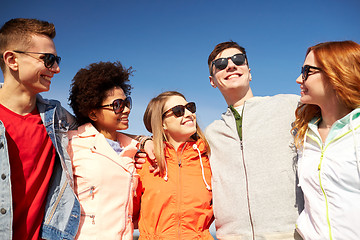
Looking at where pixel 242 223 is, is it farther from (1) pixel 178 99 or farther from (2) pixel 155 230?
(1) pixel 178 99

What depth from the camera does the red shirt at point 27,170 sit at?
132 inches

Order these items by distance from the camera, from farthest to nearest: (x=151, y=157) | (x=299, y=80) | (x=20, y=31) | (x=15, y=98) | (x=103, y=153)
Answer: (x=151, y=157) → (x=103, y=153) → (x=299, y=80) → (x=20, y=31) → (x=15, y=98)

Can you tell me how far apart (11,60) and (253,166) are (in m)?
3.66

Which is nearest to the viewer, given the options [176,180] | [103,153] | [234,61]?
[103,153]

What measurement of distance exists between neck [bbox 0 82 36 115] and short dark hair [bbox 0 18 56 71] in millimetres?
368

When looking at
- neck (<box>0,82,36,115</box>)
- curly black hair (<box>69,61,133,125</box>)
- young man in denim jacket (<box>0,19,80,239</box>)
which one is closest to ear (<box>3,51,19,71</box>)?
young man in denim jacket (<box>0,19,80,239</box>)

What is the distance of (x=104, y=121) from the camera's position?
15.6 feet

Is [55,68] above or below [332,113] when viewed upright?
above

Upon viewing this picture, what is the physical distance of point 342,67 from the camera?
3365 millimetres

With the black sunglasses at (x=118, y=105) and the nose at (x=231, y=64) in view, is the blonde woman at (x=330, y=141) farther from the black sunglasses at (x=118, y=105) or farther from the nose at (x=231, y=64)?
the black sunglasses at (x=118, y=105)

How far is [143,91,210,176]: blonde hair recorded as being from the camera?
4738 mm

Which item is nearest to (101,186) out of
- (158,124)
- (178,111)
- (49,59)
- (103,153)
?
(103,153)

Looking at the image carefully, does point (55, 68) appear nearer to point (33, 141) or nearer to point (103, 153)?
point (33, 141)

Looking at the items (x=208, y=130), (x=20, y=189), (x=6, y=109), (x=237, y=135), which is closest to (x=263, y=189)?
(x=237, y=135)
